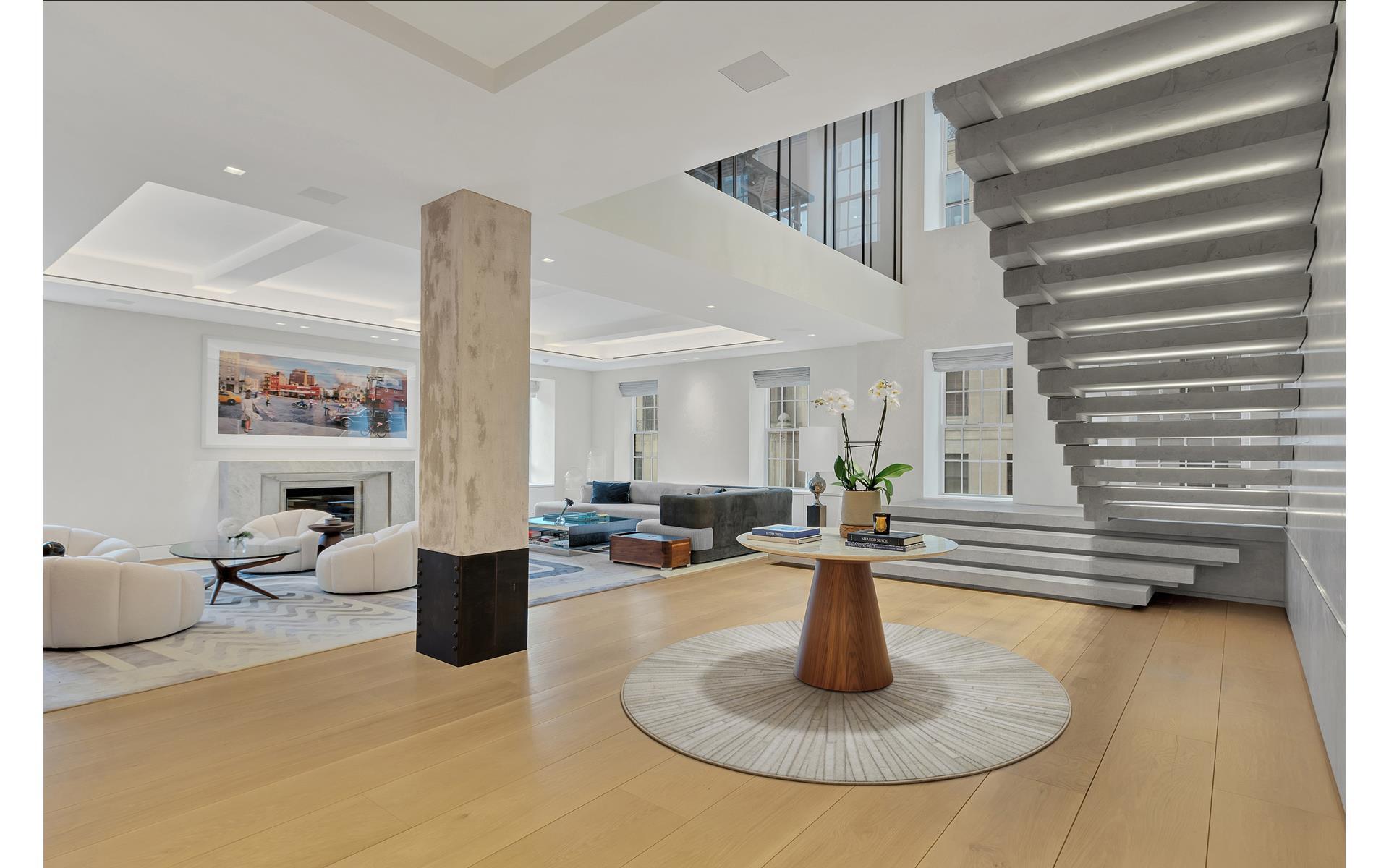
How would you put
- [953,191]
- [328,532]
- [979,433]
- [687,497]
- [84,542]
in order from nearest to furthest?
[84,542] → [328,532] → [687,497] → [979,433] → [953,191]

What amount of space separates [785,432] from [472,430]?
679cm

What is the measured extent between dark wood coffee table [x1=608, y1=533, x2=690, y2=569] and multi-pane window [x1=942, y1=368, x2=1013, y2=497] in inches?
138

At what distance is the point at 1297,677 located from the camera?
12.0ft

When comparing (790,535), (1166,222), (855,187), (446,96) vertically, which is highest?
(855,187)

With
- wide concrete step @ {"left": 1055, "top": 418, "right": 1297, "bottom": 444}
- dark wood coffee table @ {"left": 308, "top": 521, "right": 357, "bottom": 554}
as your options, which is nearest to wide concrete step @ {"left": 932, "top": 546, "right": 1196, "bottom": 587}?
wide concrete step @ {"left": 1055, "top": 418, "right": 1297, "bottom": 444}

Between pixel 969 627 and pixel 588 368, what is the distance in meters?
8.25

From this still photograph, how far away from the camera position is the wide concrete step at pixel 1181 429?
454cm

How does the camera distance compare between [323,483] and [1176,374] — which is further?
[323,483]

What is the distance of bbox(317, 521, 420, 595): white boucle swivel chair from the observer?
546cm

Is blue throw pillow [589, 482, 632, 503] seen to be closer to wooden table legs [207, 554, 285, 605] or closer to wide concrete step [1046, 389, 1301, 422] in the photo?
wooden table legs [207, 554, 285, 605]

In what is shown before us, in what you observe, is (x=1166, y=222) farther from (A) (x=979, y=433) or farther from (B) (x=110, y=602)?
(B) (x=110, y=602)

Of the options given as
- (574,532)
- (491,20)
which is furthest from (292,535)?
(491,20)

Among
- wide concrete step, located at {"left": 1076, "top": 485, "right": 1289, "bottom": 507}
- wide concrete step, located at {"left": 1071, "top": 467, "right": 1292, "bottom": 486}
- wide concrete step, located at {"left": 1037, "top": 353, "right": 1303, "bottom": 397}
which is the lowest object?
wide concrete step, located at {"left": 1076, "top": 485, "right": 1289, "bottom": 507}

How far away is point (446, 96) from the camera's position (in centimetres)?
282
